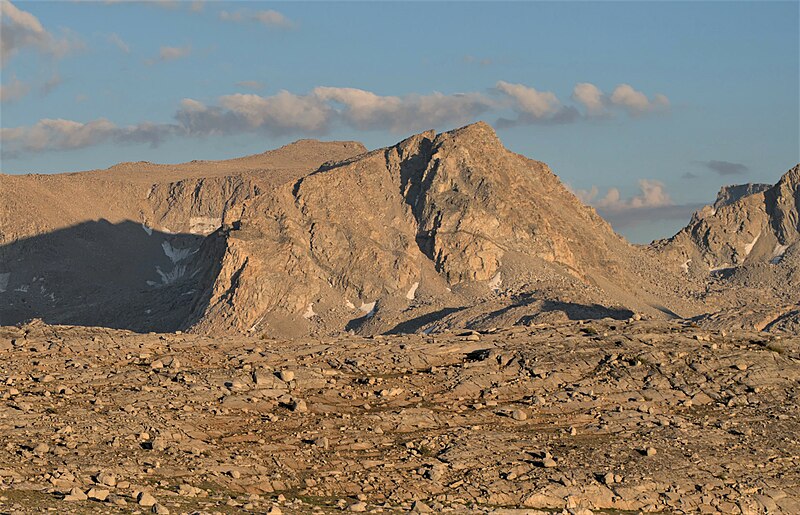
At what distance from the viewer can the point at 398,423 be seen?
153 ft

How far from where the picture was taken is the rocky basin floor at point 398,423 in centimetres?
3975

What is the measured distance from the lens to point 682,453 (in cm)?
4628

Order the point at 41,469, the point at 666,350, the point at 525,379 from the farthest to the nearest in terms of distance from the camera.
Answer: the point at 666,350 < the point at 525,379 < the point at 41,469

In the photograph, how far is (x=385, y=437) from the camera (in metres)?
45.1

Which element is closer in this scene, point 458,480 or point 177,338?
point 458,480

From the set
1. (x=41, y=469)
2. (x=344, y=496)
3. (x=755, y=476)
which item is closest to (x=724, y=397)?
(x=755, y=476)

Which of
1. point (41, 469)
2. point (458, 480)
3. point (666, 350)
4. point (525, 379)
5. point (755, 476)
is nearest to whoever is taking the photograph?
point (41, 469)

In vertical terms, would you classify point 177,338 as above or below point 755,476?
above

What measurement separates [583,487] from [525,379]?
10.1 metres

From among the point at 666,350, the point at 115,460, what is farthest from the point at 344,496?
the point at 666,350

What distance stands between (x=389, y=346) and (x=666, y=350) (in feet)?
39.0

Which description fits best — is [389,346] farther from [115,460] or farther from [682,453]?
[115,460]

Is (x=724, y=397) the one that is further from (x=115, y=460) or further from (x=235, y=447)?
(x=115, y=460)

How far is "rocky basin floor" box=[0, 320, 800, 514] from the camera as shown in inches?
1565
